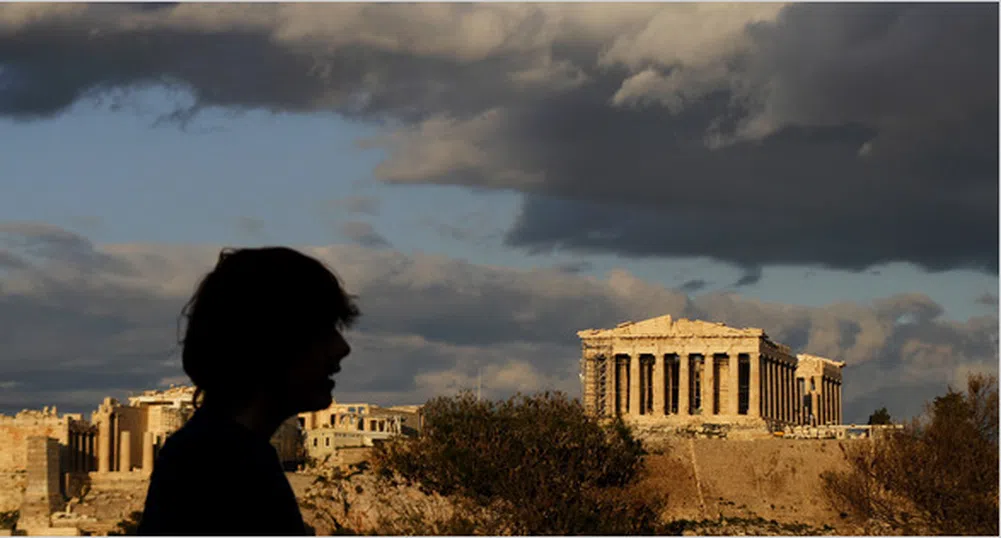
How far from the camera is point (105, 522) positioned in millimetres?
70188

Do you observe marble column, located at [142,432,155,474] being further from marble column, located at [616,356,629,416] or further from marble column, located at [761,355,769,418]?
marble column, located at [761,355,769,418]

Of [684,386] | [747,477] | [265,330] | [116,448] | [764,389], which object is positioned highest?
[684,386]

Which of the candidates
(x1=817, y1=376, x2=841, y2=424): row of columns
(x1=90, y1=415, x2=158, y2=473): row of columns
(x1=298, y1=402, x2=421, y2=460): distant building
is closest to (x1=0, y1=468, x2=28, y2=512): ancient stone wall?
(x1=90, y1=415, x2=158, y2=473): row of columns

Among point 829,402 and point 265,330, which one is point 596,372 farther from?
point 265,330

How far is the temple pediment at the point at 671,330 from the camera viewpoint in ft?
327

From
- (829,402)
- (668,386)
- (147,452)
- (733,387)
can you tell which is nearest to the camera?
(147,452)

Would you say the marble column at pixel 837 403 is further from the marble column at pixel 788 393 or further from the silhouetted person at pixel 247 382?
the silhouetted person at pixel 247 382

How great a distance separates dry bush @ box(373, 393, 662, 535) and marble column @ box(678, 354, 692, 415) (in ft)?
69.4

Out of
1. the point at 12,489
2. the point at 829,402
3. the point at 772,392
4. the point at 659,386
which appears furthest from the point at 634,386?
the point at 12,489

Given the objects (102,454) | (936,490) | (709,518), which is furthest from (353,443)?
(936,490)

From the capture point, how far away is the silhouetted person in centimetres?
389

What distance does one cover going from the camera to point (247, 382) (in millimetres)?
4148

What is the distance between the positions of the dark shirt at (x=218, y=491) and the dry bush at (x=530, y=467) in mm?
60328

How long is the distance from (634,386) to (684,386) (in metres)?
3.61
